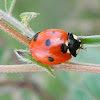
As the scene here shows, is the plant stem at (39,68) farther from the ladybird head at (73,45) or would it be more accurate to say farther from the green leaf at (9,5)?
the green leaf at (9,5)

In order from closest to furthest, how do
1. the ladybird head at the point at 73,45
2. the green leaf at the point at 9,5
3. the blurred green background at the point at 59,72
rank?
1. the green leaf at the point at 9,5
2. the ladybird head at the point at 73,45
3. the blurred green background at the point at 59,72

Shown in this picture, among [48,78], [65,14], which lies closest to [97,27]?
[65,14]

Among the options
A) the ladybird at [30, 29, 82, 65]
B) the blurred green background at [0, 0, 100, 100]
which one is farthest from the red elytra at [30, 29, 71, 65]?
the blurred green background at [0, 0, 100, 100]

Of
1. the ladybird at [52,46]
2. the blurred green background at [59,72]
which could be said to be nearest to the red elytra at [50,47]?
the ladybird at [52,46]

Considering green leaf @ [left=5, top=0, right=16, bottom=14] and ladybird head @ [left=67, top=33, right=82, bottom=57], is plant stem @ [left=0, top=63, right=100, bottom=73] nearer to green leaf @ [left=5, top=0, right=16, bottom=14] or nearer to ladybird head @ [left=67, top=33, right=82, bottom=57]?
ladybird head @ [left=67, top=33, right=82, bottom=57]

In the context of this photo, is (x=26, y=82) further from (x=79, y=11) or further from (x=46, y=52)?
(x=79, y=11)

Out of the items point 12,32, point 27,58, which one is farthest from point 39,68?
point 12,32

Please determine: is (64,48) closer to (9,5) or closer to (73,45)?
(73,45)
